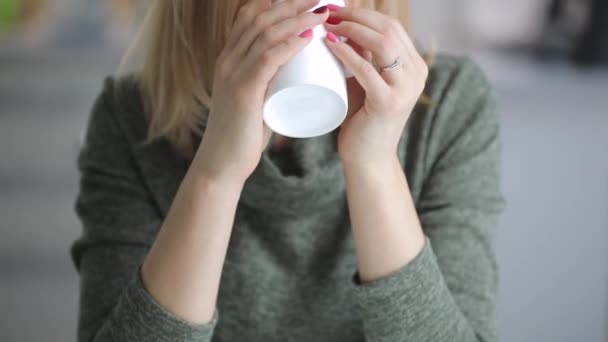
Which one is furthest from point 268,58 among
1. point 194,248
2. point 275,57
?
point 194,248

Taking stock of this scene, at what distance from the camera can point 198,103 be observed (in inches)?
35.7

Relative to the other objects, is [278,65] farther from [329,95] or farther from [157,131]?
[157,131]

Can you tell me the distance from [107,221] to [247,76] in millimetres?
342

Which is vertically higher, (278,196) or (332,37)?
(332,37)

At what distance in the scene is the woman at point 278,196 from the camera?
0.73 metres

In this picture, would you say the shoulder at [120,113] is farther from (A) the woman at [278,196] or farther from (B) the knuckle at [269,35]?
(B) the knuckle at [269,35]

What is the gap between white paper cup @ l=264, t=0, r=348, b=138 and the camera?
2.14ft

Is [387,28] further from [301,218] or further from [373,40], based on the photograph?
[301,218]

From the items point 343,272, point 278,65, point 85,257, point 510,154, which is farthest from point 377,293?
point 510,154

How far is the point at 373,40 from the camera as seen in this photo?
27.2 inches

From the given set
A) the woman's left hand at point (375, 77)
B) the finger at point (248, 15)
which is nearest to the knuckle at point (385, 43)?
the woman's left hand at point (375, 77)

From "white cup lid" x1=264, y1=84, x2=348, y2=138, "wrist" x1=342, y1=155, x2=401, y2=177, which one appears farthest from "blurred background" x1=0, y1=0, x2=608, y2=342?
"white cup lid" x1=264, y1=84, x2=348, y2=138

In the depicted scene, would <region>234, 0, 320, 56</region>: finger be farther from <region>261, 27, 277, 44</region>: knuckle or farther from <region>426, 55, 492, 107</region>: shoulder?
<region>426, 55, 492, 107</region>: shoulder

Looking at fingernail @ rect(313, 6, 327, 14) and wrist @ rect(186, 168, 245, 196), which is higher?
fingernail @ rect(313, 6, 327, 14)
